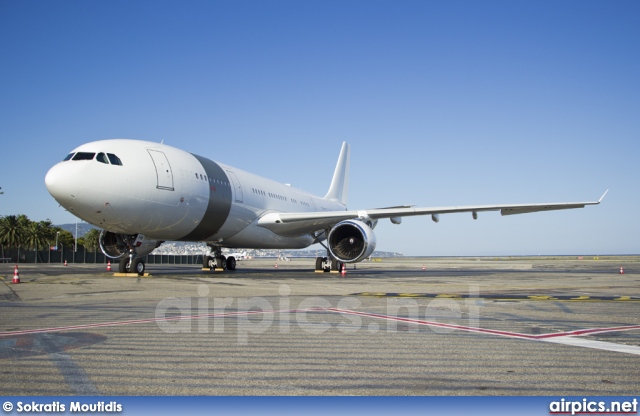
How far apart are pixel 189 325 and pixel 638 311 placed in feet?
22.8

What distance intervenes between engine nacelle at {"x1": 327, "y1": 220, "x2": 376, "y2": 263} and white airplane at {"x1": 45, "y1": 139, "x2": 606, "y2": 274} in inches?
1.6

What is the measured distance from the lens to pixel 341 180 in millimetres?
38344

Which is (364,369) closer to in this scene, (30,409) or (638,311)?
(30,409)

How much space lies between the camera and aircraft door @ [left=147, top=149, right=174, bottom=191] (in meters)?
17.6

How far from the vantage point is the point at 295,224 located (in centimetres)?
2447

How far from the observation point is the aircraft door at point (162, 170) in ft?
57.8

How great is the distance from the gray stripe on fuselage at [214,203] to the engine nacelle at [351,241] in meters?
4.42

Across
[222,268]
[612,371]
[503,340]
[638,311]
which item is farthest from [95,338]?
[222,268]

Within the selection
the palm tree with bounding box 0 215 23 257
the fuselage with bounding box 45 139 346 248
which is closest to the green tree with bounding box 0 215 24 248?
the palm tree with bounding box 0 215 23 257

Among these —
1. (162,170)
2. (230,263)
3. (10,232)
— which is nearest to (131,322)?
(162,170)

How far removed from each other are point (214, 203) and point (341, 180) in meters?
19.1

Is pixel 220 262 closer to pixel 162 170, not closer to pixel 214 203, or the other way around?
pixel 214 203

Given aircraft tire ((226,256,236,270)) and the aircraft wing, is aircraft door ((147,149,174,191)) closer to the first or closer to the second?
the aircraft wing

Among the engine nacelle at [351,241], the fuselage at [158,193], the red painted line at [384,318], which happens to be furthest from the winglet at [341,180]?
the red painted line at [384,318]
